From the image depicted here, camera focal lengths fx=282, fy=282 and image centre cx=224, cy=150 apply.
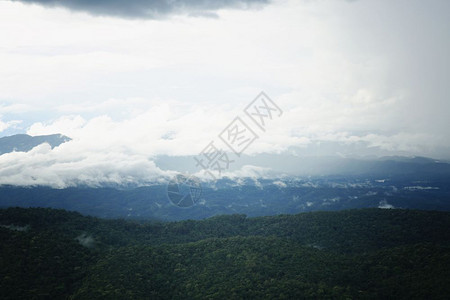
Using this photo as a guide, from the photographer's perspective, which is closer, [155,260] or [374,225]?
[155,260]

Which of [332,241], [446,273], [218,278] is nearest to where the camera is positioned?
[446,273]

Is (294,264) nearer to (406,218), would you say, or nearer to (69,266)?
(69,266)

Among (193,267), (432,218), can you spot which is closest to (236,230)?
(193,267)

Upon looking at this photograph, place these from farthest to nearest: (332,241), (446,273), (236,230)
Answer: (236,230), (332,241), (446,273)

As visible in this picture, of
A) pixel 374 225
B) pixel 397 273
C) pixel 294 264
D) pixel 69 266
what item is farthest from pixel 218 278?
pixel 374 225

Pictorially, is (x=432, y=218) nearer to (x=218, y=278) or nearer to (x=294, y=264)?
(x=294, y=264)

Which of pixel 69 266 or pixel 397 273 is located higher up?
pixel 69 266
